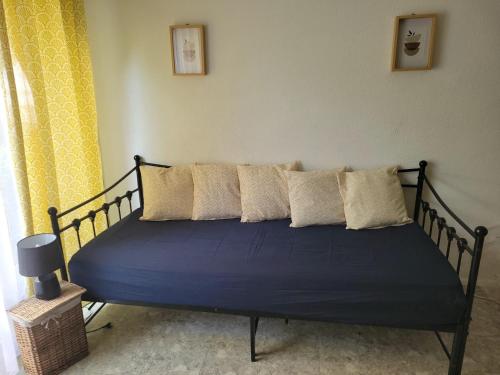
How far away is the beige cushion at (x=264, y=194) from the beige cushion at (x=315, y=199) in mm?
72

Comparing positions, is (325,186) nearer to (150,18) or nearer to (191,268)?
(191,268)

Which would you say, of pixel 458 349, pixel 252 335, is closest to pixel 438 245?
pixel 458 349

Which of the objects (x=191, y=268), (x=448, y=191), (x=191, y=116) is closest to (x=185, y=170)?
(x=191, y=116)

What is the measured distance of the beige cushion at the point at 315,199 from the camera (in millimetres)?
2287

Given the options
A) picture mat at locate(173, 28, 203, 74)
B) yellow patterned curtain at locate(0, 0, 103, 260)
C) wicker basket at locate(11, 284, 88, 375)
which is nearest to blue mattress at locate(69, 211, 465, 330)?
wicker basket at locate(11, 284, 88, 375)

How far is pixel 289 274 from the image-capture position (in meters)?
1.78

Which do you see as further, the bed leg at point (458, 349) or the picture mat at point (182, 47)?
the picture mat at point (182, 47)

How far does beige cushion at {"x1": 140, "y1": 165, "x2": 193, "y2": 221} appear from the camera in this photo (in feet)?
8.12

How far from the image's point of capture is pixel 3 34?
1.82m

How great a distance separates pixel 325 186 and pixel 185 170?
100 centimetres

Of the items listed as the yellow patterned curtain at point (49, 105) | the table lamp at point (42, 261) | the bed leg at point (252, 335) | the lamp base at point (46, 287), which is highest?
the yellow patterned curtain at point (49, 105)

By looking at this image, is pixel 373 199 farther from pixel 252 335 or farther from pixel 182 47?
pixel 182 47

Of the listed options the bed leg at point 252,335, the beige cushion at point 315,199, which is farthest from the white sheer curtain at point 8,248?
the beige cushion at point 315,199

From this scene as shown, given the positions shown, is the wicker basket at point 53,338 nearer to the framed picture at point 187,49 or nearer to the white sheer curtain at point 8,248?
the white sheer curtain at point 8,248
